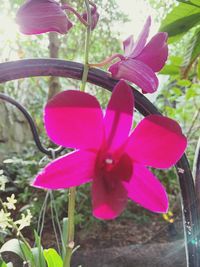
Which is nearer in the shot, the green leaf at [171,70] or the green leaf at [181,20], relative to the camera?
the green leaf at [181,20]

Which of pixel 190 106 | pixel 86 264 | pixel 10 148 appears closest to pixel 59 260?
pixel 86 264

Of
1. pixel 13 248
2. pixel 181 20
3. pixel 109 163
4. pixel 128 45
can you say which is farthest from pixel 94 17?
pixel 13 248

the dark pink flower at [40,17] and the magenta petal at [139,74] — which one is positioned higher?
the dark pink flower at [40,17]

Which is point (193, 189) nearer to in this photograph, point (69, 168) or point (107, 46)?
point (69, 168)

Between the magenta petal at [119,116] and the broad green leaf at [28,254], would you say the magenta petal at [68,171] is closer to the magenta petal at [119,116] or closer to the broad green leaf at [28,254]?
the magenta petal at [119,116]

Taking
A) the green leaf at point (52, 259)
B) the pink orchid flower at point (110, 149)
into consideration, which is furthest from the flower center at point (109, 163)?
the green leaf at point (52, 259)

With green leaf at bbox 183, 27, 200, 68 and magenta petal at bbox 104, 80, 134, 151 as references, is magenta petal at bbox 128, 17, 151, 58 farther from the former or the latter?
green leaf at bbox 183, 27, 200, 68
